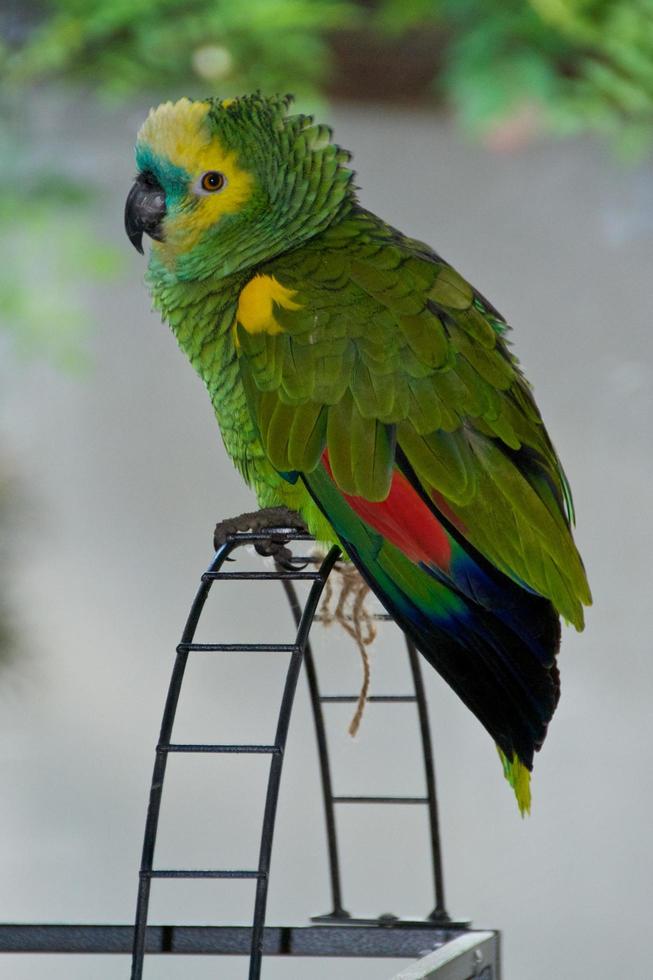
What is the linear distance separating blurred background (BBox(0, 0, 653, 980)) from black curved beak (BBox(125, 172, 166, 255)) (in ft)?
4.32

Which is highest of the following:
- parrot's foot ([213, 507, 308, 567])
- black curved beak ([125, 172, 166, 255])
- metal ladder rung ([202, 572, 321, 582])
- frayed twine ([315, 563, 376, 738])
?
black curved beak ([125, 172, 166, 255])

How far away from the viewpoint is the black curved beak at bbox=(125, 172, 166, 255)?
1.08 metres

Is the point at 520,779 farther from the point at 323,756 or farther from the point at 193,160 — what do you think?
the point at 193,160

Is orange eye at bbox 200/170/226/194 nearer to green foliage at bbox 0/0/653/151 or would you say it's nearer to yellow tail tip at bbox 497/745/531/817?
yellow tail tip at bbox 497/745/531/817

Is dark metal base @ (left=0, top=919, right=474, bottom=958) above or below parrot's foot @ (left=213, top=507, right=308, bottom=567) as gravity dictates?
below

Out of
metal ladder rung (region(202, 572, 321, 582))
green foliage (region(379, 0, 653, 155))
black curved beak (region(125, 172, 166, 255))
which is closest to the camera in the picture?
metal ladder rung (region(202, 572, 321, 582))

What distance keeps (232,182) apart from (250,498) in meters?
1.41

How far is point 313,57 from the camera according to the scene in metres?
2.34

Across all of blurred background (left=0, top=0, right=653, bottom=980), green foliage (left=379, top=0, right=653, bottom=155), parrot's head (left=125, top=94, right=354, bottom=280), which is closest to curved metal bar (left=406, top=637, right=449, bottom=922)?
parrot's head (left=125, top=94, right=354, bottom=280)

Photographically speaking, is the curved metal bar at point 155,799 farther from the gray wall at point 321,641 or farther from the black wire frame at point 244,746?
the gray wall at point 321,641

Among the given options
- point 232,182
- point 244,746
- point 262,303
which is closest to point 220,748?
point 244,746

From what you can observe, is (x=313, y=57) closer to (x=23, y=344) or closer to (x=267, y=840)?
(x=23, y=344)

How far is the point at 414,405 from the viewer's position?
0.94 metres

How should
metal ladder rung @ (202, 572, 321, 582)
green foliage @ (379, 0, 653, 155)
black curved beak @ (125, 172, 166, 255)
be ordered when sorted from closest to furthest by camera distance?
metal ladder rung @ (202, 572, 321, 582)
black curved beak @ (125, 172, 166, 255)
green foliage @ (379, 0, 653, 155)
